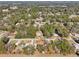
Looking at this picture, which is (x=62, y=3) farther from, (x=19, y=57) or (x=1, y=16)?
(x=19, y=57)

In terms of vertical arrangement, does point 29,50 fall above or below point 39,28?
below

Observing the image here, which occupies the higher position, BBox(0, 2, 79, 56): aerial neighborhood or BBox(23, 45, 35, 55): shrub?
BBox(0, 2, 79, 56): aerial neighborhood

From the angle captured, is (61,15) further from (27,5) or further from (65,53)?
(65,53)

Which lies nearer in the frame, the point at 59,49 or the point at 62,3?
the point at 59,49

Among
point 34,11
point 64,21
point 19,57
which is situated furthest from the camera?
point 34,11

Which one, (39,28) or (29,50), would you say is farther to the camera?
(39,28)

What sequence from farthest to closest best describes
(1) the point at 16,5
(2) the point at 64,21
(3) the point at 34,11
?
(1) the point at 16,5 < (3) the point at 34,11 < (2) the point at 64,21

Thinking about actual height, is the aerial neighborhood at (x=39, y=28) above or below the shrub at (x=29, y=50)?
above

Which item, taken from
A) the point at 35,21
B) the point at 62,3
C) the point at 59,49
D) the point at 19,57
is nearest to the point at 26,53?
the point at 19,57

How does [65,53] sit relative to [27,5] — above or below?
below
